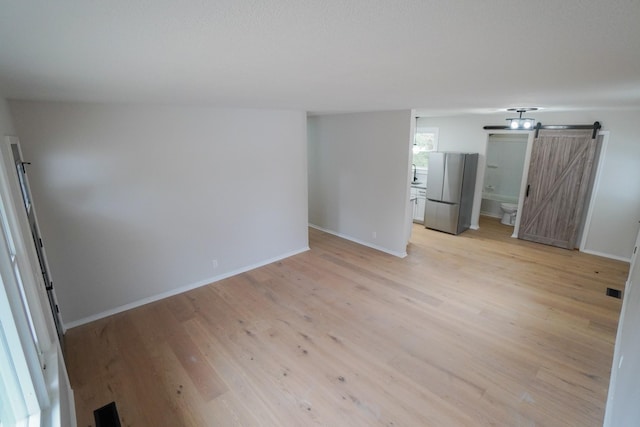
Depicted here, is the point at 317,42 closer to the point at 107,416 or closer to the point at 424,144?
the point at 107,416

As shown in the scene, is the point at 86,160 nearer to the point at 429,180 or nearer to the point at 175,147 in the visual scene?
the point at 175,147

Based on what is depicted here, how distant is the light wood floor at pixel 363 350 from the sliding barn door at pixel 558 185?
110 cm

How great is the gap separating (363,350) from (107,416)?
2153 millimetres

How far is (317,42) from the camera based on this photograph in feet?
3.68

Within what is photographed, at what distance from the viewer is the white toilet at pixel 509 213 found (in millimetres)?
6652

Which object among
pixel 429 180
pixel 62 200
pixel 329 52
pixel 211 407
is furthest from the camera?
pixel 429 180

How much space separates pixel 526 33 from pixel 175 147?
360 centimetres

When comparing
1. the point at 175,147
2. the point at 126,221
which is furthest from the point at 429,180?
the point at 126,221

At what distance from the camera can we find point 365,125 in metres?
5.17

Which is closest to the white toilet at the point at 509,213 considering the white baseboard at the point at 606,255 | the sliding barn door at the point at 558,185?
the sliding barn door at the point at 558,185

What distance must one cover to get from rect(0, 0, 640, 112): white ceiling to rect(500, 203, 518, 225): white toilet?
534 cm

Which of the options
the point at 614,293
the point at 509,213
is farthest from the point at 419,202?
the point at 614,293

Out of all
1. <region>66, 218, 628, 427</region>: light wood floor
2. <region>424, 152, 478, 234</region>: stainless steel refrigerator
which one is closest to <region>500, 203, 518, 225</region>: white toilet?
<region>424, 152, 478, 234</region>: stainless steel refrigerator

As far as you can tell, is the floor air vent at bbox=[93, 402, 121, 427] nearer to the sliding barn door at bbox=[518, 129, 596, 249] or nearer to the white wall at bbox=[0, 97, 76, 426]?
the white wall at bbox=[0, 97, 76, 426]
